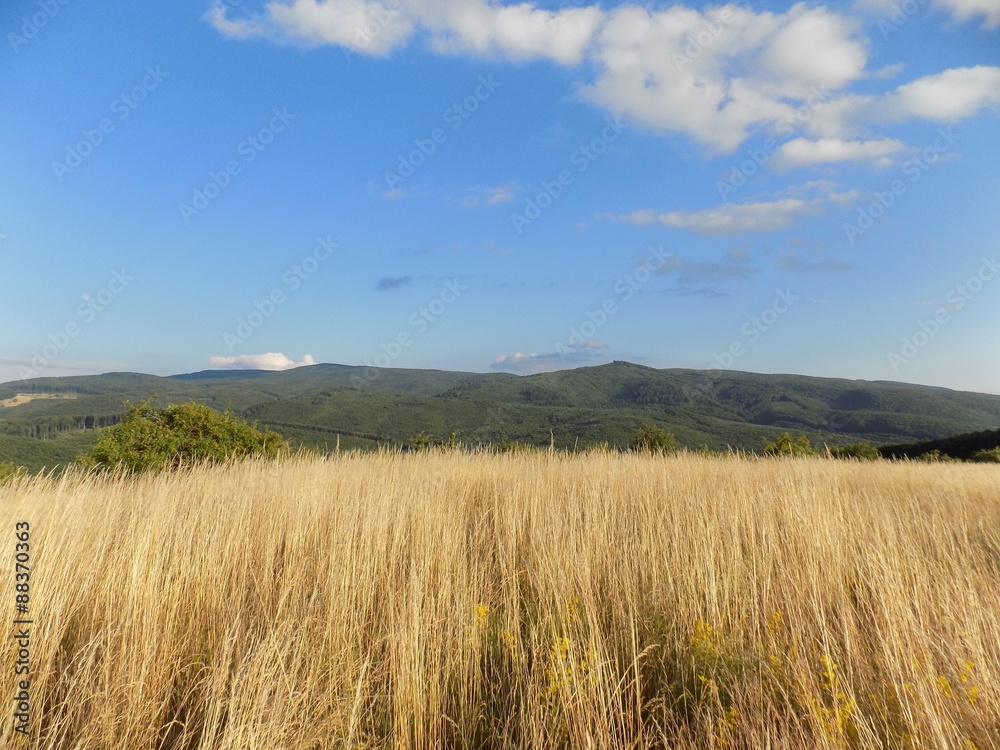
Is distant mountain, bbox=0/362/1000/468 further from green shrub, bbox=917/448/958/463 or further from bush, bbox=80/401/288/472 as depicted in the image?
green shrub, bbox=917/448/958/463

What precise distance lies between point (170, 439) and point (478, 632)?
978cm

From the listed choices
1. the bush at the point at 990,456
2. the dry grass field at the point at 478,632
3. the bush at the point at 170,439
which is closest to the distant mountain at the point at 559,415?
the bush at the point at 170,439

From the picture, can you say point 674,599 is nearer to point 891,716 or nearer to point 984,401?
point 891,716

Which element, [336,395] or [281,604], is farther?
[336,395]

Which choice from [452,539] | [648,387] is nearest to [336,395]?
[648,387]

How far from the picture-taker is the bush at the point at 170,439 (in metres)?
9.52

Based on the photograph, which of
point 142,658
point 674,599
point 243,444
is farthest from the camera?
point 243,444

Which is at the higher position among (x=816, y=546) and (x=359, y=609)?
(x=816, y=546)

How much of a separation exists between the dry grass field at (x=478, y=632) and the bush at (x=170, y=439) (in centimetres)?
556

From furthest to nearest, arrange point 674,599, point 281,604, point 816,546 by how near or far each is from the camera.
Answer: point 816,546 < point 674,599 < point 281,604

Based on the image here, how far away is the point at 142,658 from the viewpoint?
7.88 ft

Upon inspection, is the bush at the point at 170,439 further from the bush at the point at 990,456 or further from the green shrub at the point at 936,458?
the bush at the point at 990,456

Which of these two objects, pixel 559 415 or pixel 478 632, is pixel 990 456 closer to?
pixel 478 632

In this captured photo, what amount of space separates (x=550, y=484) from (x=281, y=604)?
13.3 feet
